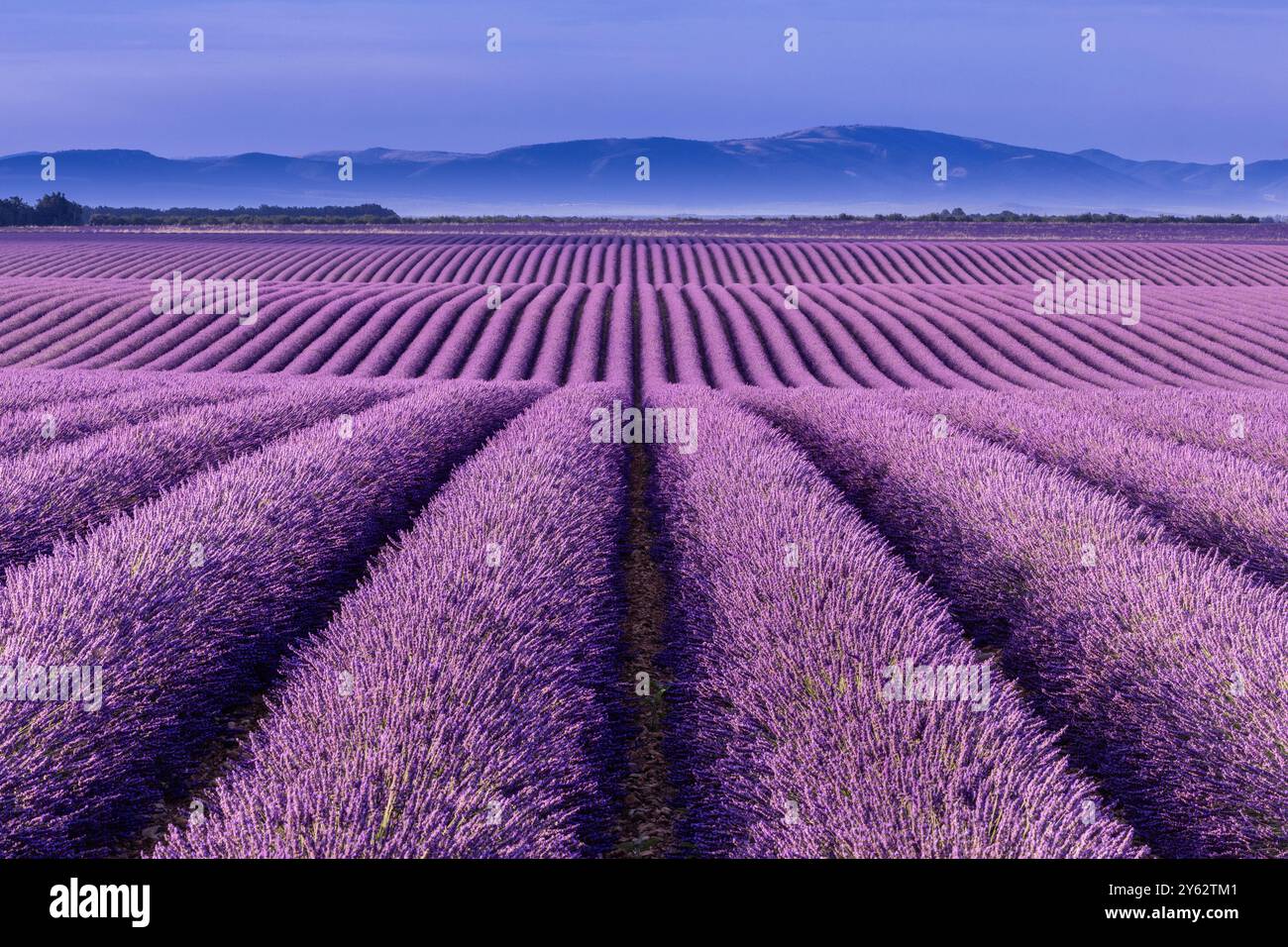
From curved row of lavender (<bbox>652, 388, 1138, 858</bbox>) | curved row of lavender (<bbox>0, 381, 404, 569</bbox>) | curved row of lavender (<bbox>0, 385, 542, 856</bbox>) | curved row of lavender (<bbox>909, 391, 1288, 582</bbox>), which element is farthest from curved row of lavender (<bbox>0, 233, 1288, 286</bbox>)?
curved row of lavender (<bbox>652, 388, 1138, 858</bbox>)

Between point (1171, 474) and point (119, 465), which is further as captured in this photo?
point (1171, 474)

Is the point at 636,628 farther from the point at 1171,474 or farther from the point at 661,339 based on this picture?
the point at 661,339

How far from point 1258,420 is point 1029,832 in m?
9.39

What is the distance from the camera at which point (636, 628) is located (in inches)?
207

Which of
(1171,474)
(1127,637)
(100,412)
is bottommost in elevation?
(1127,637)

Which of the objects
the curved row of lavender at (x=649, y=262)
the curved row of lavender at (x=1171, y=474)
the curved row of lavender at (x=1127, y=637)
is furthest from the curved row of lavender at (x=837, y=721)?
the curved row of lavender at (x=649, y=262)

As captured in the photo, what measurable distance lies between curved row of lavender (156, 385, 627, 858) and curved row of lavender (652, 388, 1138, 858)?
476 mm

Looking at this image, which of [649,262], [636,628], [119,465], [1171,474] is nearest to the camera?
[636,628]

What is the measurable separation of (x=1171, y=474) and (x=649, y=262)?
35.3 metres

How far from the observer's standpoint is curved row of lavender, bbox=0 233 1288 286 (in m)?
36.6

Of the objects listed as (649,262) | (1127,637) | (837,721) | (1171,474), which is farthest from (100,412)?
(649,262)

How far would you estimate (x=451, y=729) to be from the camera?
288 cm

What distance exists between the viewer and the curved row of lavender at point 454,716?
2369 mm
